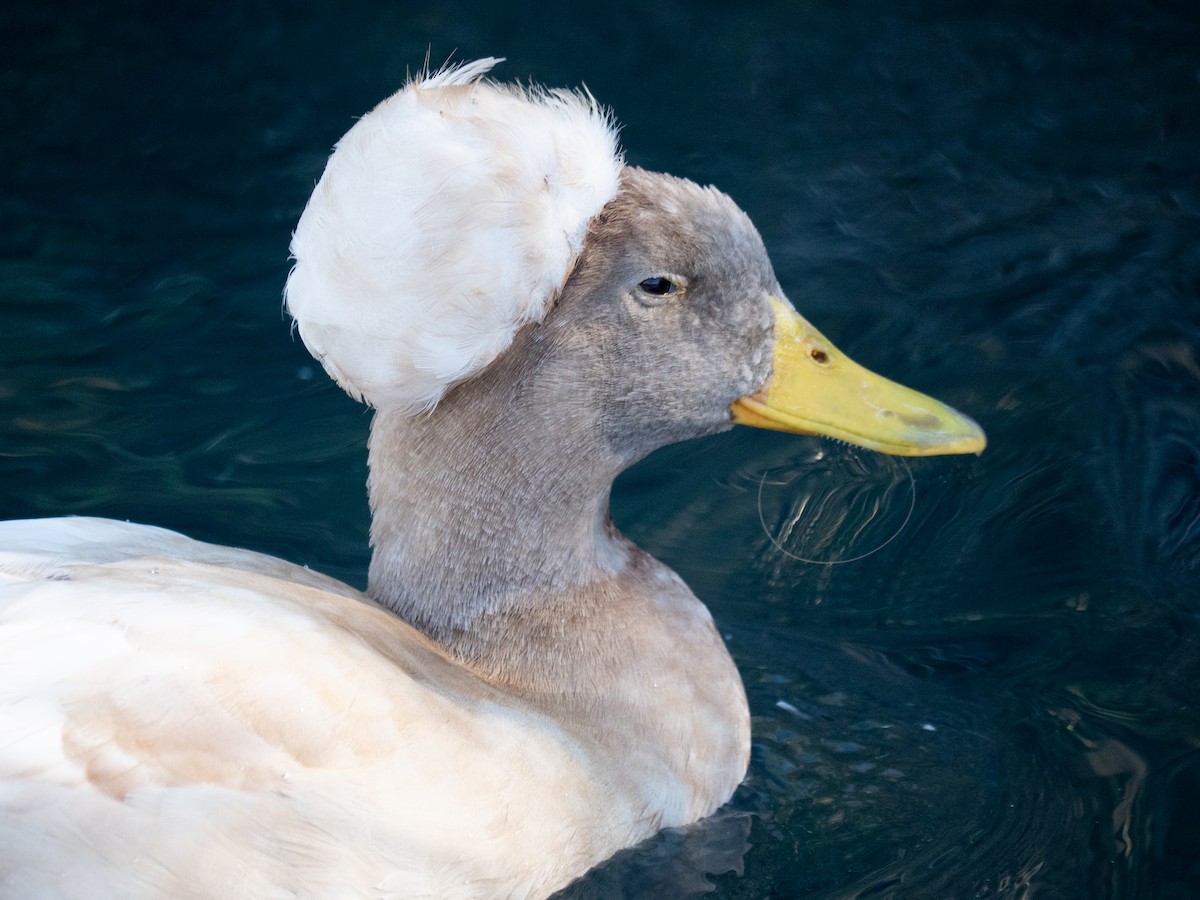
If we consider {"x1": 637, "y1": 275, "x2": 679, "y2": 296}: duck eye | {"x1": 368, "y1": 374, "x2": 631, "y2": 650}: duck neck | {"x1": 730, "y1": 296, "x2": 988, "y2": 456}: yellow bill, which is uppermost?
{"x1": 637, "y1": 275, "x2": 679, "y2": 296}: duck eye

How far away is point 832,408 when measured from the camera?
8.93ft

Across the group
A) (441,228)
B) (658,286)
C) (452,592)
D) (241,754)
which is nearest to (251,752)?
(241,754)

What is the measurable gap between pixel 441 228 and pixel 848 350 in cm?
214

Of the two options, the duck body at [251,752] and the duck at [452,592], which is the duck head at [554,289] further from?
the duck body at [251,752]

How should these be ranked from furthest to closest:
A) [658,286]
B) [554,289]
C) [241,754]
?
[658,286]
[554,289]
[241,754]

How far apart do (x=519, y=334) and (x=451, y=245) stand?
0.28m

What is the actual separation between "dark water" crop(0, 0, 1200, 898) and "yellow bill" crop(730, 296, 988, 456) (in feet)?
2.39

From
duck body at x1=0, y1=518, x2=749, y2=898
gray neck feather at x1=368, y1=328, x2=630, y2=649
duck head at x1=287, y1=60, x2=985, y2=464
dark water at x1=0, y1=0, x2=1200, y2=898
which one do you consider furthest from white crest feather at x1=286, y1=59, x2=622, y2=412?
dark water at x1=0, y1=0, x2=1200, y2=898

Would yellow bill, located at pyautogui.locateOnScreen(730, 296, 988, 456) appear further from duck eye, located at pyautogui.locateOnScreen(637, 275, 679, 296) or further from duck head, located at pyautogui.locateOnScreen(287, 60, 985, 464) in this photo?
duck eye, located at pyautogui.locateOnScreen(637, 275, 679, 296)

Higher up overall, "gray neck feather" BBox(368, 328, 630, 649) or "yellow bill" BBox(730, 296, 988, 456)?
"yellow bill" BBox(730, 296, 988, 456)

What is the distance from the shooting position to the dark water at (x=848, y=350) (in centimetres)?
297

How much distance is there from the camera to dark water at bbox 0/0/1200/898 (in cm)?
297

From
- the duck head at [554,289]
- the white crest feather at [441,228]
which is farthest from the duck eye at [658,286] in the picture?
the white crest feather at [441,228]

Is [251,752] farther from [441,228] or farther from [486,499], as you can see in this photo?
[441,228]
